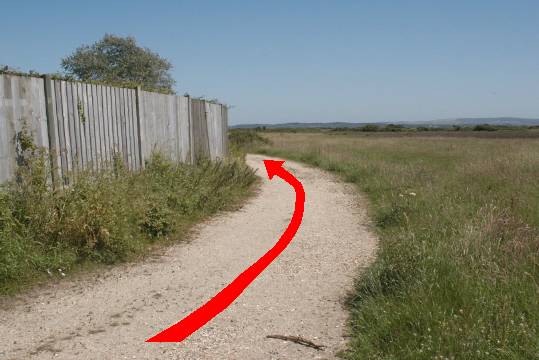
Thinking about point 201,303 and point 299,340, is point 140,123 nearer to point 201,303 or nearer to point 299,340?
point 201,303

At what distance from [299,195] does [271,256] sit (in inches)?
213

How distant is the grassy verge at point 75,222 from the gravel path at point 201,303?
1.07ft

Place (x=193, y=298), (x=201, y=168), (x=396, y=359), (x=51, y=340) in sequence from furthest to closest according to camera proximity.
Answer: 1. (x=201, y=168)
2. (x=193, y=298)
3. (x=51, y=340)
4. (x=396, y=359)

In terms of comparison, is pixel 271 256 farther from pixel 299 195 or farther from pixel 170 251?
pixel 299 195

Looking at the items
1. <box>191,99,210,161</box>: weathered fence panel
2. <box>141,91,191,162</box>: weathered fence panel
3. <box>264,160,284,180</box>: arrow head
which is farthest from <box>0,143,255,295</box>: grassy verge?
<box>264,160,284,180</box>: arrow head

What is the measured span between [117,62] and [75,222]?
18.0 metres

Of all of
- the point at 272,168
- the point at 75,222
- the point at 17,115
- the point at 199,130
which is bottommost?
the point at 272,168

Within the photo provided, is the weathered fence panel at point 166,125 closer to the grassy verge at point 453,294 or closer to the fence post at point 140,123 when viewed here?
the fence post at point 140,123

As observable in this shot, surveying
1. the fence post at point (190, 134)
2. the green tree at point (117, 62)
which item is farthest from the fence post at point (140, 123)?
the green tree at point (117, 62)

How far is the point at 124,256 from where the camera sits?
5996 millimetres

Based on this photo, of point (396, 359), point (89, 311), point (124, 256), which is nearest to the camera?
point (396, 359)

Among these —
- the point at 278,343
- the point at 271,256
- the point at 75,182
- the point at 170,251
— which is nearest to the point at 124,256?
the point at 170,251

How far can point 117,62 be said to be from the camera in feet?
72.4

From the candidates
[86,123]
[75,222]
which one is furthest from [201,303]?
[86,123]
